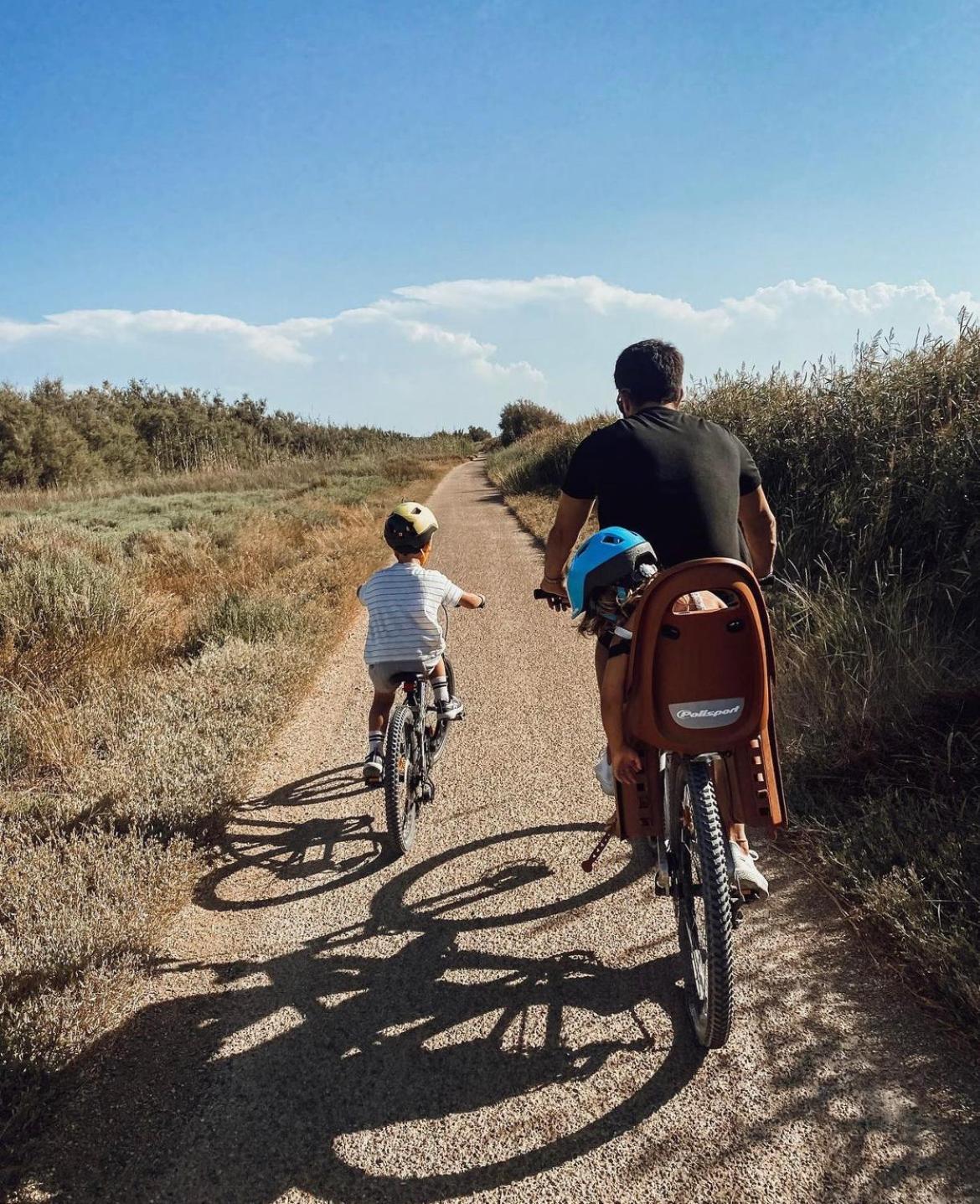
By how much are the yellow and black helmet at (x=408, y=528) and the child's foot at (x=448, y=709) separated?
3.30 feet

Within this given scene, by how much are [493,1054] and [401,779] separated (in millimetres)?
1406

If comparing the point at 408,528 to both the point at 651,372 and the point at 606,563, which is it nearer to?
the point at 651,372

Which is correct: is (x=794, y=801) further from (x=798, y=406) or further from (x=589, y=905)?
(x=798, y=406)

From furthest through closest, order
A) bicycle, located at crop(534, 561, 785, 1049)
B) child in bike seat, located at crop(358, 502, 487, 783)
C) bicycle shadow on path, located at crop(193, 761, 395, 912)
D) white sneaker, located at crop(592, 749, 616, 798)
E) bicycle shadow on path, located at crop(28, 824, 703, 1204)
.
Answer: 1. child in bike seat, located at crop(358, 502, 487, 783)
2. bicycle shadow on path, located at crop(193, 761, 395, 912)
3. white sneaker, located at crop(592, 749, 616, 798)
4. bicycle shadow on path, located at crop(28, 824, 703, 1204)
5. bicycle, located at crop(534, 561, 785, 1049)

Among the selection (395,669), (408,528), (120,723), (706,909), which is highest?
(408,528)

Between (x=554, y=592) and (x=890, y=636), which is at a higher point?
(x=554, y=592)

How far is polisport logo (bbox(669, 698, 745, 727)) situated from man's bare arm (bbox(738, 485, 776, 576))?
1.13m

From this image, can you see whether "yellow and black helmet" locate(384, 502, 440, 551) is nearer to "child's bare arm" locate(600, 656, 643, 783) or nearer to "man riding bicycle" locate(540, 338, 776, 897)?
"man riding bicycle" locate(540, 338, 776, 897)

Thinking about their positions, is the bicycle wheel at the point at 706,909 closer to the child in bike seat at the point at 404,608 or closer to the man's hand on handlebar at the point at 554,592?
the man's hand on handlebar at the point at 554,592

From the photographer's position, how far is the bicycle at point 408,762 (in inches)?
135

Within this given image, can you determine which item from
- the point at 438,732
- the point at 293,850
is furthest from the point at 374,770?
the point at 438,732

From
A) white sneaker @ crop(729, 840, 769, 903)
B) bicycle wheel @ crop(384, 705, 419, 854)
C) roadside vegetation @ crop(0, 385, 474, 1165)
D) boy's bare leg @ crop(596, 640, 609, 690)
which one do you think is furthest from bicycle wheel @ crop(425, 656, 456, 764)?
white sneaker @ crop(729, 840, 769, 903)

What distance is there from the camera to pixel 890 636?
4191mm

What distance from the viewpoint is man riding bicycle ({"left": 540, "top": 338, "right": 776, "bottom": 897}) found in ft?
7.59
